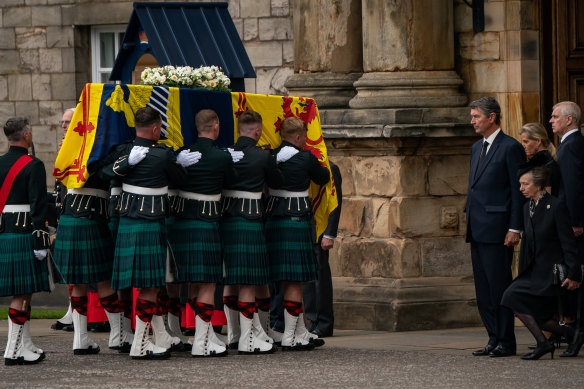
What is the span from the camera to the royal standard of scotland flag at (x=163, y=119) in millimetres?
10445

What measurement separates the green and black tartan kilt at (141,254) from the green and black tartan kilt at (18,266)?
0.60 meters

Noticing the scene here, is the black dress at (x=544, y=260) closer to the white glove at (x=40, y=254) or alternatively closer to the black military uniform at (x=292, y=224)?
the black military uniform at (x=292, y=224)

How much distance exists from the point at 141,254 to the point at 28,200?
0.89 metres

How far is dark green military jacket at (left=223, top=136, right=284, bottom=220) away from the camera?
10547mm

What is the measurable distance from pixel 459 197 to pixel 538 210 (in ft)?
9.06

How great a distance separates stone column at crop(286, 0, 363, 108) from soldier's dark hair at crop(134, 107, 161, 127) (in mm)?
→ 3400

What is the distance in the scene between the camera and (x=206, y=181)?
10.3m

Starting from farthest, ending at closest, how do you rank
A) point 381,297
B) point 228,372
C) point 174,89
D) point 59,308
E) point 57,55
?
point 57,55 < point 59,308 < point 381,297 < point 174,89 < point 228,372

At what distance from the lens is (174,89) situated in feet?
35.3

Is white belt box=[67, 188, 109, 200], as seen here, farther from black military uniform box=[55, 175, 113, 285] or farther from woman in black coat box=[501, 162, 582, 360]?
woman in black coat box=[501, 162, 582, 360]

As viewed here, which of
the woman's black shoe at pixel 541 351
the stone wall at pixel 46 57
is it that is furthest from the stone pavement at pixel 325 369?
the stone wall at pixel 46 57

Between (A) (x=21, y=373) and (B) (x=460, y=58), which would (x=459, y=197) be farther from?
(A) (x=21, y=373)

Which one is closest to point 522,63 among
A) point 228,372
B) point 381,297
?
point 381,297

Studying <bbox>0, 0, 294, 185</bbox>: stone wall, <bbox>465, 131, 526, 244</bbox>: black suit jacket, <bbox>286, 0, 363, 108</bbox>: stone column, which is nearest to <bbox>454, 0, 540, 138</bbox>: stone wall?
<bbox>286, 0, 363, 108</bbox>: stone column
